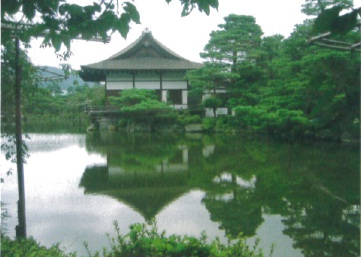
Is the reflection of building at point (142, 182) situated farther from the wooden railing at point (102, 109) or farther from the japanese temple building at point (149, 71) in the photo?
the japanese temple building at point (149, 71)

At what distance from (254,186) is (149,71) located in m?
13.9

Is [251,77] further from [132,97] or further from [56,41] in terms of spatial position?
[56,41]

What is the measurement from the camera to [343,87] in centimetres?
88

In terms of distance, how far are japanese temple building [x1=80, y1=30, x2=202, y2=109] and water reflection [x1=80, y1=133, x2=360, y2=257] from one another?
878 centimetres

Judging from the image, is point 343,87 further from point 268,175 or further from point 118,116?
point 118,116

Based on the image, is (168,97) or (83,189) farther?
(168,97)

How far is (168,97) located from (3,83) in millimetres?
16350

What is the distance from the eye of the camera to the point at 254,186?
6.48 meters

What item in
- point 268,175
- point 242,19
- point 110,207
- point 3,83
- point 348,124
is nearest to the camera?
point 348,124

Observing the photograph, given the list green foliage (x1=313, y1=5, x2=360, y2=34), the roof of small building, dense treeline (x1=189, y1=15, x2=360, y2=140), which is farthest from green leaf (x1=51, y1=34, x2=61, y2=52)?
the roof of small building

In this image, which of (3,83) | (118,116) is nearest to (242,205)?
(3,83)

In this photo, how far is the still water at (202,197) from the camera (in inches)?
164

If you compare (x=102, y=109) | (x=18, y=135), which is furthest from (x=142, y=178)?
(x=102, y=109)

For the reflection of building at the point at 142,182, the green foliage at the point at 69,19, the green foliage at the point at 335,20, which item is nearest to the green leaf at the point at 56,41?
the green foliage at the point at 69,19
